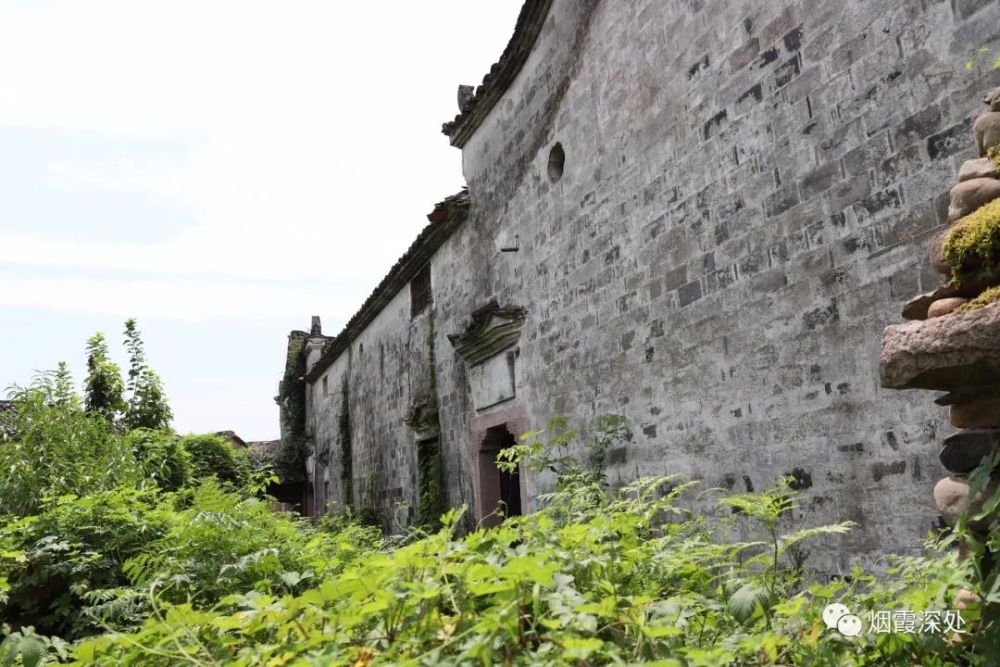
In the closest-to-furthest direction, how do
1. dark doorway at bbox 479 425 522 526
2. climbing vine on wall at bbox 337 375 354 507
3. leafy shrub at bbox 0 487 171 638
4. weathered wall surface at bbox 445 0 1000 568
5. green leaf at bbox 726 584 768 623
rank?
green leaf at bbox 726 584 768 623
weathered wall surface at bbox 445 0 1000 568
leafy shrub at bbox 0 487 171 638
dark doorway at bbox 479 425 522 526
climbing vine on wall at bbox 337 375 354 507

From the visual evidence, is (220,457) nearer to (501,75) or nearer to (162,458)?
(162,458)

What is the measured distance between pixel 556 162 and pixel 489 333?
204 cm

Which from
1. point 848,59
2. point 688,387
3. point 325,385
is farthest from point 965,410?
point 325,385

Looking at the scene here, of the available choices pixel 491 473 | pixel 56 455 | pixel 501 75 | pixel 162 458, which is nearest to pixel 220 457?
pixel 162 458

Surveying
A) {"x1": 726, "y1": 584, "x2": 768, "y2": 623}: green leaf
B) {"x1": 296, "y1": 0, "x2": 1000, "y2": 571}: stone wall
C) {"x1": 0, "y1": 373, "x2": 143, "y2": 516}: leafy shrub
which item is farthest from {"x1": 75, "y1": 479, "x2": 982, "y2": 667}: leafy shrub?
{"x1": 0, "y1": 373, "x2": 143, "y2": 516}: leafy shrub

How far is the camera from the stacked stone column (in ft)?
5.94

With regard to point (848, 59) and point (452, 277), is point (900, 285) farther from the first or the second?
point (452, 277)

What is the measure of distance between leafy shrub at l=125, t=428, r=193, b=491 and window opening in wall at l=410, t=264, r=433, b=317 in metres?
3.99

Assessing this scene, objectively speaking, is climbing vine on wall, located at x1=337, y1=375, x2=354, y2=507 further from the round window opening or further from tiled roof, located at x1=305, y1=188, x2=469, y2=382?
the round window opening

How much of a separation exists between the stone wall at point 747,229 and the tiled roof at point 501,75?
147 millimetres

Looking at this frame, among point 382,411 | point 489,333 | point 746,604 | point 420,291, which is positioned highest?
point 420,291

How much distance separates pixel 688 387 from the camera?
5035 mm

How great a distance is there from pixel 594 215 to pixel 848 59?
2704mm

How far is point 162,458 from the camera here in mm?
8086
